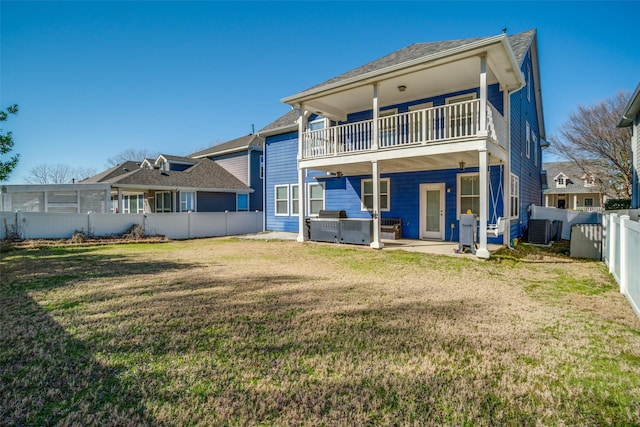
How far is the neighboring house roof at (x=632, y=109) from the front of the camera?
9.62 meters

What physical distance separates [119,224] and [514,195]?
54.9 ft

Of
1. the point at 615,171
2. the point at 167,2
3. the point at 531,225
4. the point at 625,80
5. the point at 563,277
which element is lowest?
the point at 563,277

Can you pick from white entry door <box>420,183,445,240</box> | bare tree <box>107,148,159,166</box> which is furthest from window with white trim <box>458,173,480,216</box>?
bare tree <box>107,148,159,166</box>

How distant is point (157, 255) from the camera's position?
998cm

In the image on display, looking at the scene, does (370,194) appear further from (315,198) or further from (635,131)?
(635,131)

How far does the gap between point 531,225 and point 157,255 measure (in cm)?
1317

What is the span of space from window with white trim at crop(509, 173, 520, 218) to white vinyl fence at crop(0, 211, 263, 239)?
13070 millimetres

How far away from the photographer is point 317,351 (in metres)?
3.08

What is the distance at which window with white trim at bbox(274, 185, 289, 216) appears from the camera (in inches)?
655

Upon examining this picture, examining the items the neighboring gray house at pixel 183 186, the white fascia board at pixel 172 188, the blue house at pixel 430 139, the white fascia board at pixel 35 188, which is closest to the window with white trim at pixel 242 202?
the neighboring gray house at pixel 183 186

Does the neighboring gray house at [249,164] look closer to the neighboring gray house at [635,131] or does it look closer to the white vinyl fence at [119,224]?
the white vinyl fence at [119,224]

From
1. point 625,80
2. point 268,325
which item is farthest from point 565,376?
point 625,80

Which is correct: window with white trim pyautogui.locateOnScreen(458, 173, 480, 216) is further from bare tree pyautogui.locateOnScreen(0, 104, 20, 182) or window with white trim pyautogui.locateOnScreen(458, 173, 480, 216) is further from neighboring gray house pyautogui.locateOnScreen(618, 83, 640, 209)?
bare tree pyautogui.locateOnScreen(0, 104, 20, 182)

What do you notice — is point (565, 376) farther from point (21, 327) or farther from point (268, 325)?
point (21, 327)
